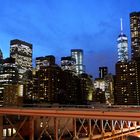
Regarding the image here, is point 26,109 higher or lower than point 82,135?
higher

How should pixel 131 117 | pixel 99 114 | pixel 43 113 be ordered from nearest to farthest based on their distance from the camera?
pixel 131 117 → pixel 99 114 → pixel 43 113

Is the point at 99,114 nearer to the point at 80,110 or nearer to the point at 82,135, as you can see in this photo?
the point at 80,110

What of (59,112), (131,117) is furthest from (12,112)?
(131,117)

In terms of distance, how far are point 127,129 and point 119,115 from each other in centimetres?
3346

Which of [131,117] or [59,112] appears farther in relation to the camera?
[59,112]

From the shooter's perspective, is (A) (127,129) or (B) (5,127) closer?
(B) (5,127)

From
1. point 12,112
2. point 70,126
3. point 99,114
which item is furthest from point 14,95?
point 99,114

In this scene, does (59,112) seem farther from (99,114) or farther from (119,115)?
(119,115)

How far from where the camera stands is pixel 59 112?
31.8 meters

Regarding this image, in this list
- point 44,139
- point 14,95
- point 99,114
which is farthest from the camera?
point 14,95

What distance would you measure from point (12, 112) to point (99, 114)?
12.7 metres

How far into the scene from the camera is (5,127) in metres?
53.4

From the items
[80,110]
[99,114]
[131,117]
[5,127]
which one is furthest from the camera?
[5,127]

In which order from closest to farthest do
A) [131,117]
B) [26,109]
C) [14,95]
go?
1. [131,117]
2. [26,109]
3. [14,95]
